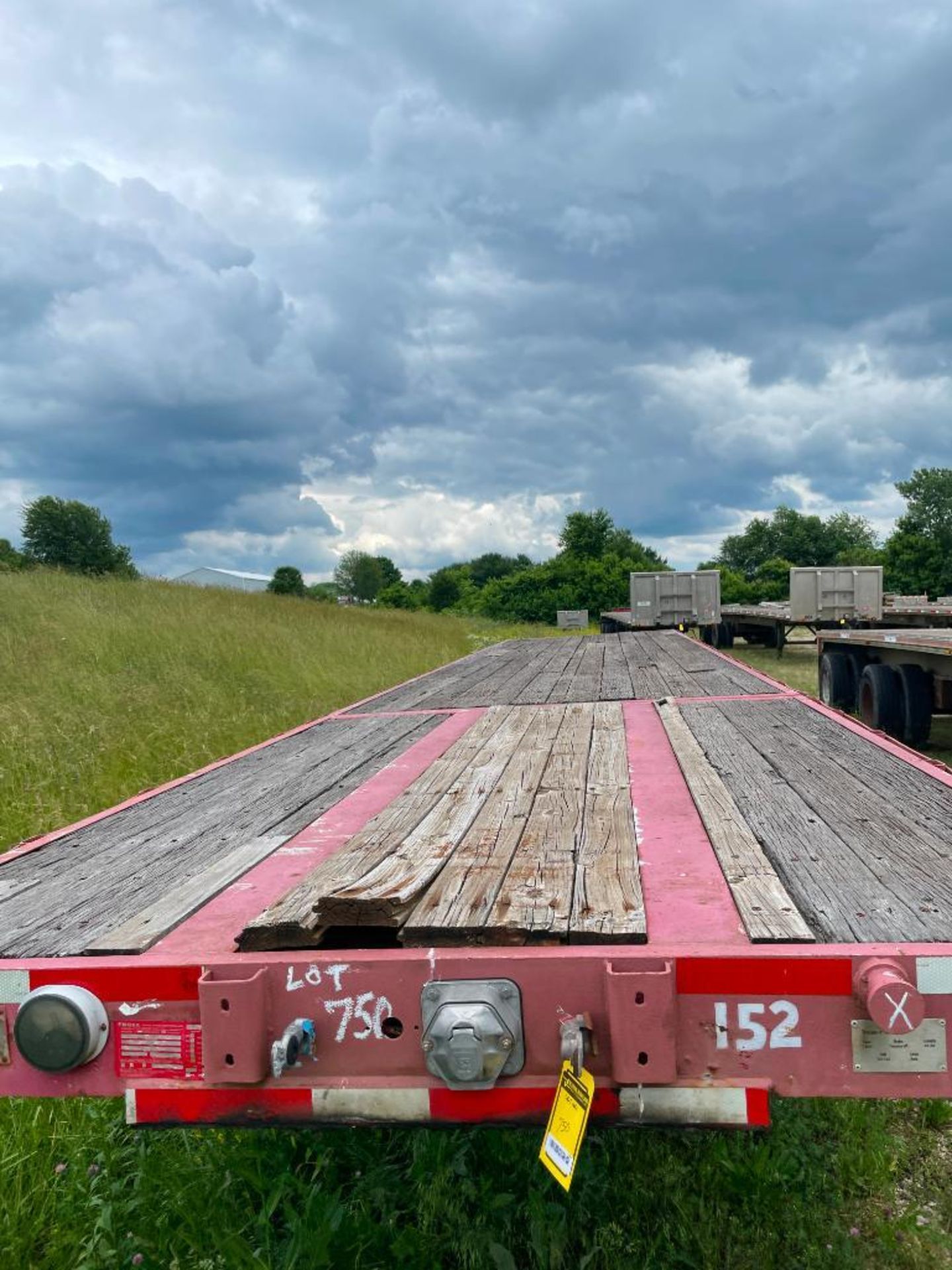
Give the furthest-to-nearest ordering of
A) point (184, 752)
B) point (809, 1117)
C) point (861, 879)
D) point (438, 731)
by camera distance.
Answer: point (184, 752), point (438, 731), point (809, 1117), point (861, 879)

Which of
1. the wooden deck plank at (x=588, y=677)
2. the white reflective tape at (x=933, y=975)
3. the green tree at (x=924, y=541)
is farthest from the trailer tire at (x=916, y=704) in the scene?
the green tree at (x=924, y=541)

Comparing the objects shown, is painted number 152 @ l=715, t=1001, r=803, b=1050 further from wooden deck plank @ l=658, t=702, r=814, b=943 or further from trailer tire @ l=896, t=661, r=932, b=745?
trailer tire @ l=896, t=661, r=932, b=745

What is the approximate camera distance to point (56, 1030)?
157 cm

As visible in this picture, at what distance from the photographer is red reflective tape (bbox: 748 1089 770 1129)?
1.45 m

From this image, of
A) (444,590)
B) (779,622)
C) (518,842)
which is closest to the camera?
(518,842)

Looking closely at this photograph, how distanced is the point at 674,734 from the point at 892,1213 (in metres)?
1.72

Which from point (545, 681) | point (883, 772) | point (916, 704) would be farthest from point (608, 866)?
point (916, 704)

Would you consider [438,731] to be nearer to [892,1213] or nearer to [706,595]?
[892,1213]

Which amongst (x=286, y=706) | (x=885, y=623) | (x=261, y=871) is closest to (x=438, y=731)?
(x=261, y=871)

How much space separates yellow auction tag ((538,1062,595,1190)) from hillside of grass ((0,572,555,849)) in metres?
4.57

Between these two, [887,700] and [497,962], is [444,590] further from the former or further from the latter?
[497,962]

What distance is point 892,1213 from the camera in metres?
2.33

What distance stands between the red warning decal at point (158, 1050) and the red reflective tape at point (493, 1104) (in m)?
0.47

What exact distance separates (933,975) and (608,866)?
70cm
